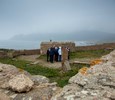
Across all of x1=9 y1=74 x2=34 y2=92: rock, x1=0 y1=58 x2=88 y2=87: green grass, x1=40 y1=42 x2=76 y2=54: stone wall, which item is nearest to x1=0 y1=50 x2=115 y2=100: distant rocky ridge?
x1=9 y1=74 x2=34 y2=92: rock

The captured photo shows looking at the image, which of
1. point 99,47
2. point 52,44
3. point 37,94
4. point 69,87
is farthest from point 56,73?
point 99,47

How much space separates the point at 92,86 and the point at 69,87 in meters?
0.43

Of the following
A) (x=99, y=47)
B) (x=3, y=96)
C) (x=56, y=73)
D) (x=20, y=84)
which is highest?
(x=20, y=84)

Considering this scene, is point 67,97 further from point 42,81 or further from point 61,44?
point 61,44

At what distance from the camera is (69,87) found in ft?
17.9

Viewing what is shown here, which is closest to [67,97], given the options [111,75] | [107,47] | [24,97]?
[111,75]

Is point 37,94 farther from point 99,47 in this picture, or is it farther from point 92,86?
point 99,47

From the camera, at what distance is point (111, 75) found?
217 inches

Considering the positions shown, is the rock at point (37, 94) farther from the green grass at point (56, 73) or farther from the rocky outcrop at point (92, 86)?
the green grass at point (56, 73)

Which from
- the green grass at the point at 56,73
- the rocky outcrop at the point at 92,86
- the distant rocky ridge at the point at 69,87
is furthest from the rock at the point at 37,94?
the green grass at the point at 56,73

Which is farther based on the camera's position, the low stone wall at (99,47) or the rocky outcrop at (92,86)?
the low stone wall at (99,47)

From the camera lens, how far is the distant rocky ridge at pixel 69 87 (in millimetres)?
5059

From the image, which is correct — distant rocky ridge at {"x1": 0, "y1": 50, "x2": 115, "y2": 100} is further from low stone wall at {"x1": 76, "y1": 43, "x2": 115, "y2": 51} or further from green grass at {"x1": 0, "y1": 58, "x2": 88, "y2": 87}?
low stone wall at {"x1": 76, "y1": 43, "x2": 115, "y2": 51}

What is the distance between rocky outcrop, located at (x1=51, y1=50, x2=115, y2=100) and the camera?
497 centimetres
